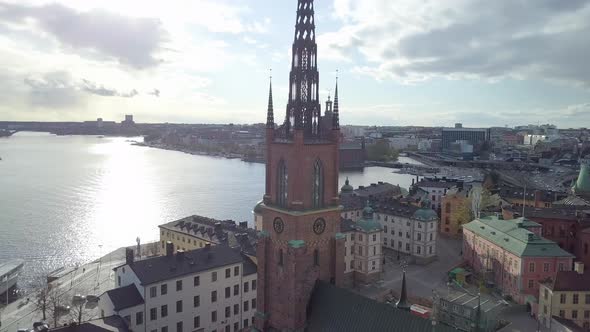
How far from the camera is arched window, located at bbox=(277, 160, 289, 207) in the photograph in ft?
82.7

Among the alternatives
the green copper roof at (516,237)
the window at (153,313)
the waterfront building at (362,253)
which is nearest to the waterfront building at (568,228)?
the green copper roof at (516,237)

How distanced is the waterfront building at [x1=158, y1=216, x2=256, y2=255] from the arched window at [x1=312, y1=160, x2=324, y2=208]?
2112cm

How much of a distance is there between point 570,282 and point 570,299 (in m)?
1.36

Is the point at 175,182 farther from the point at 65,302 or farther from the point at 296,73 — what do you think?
the point at 296,73

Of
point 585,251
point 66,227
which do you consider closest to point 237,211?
point 66,227

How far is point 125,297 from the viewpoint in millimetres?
33844

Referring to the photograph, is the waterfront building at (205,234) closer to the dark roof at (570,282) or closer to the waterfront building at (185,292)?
the waterfront building at (185,292)

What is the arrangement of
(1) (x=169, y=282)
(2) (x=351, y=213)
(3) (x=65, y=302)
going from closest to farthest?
(1) (x=169, y=282) < (3) (x=65, y=302) < (2) (x=351, y=213)

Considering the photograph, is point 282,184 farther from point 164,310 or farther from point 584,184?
point 584,184

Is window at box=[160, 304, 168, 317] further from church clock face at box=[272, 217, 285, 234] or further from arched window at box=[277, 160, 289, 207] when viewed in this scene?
arched window at box=[277, 160, 289, 207]

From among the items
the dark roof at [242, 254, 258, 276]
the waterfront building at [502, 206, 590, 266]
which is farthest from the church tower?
the waterfront building at [502, 206, 590, 266]

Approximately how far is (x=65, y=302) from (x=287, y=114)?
32.1m

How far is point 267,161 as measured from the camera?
26281 mm

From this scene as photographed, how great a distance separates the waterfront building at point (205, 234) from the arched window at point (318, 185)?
21.1m
